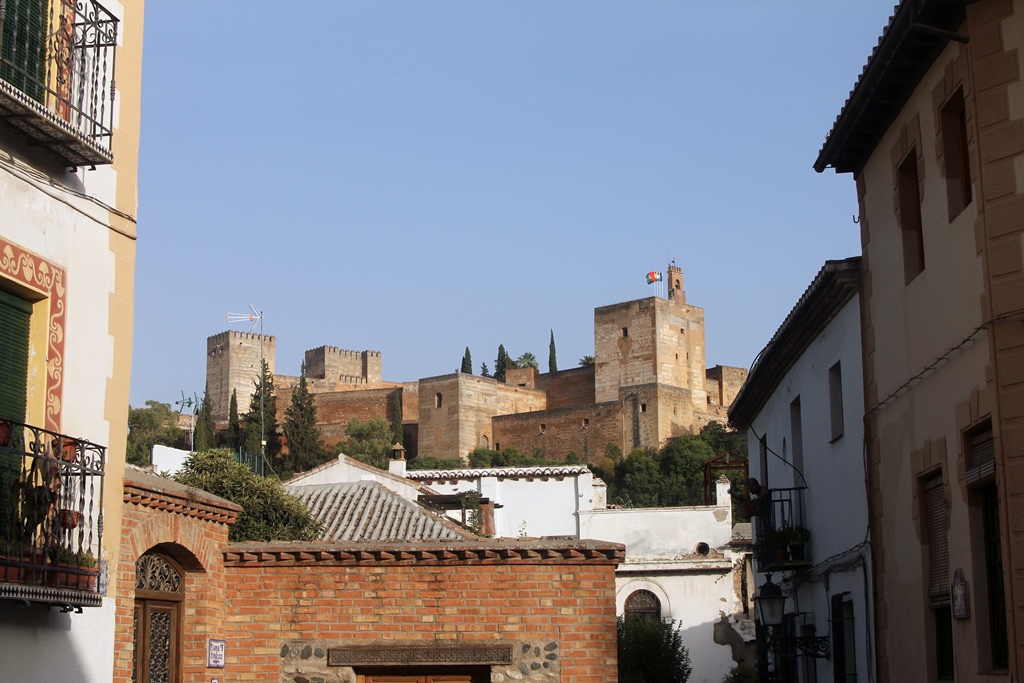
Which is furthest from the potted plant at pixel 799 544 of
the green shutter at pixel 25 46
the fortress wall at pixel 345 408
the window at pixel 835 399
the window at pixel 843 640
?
the fortress wall at pixel 345 408

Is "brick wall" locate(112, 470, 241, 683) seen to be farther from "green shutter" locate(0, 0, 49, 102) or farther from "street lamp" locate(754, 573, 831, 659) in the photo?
"street lamp" locate(754, 573, 831, 659)

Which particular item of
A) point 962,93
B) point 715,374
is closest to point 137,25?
point 962,93

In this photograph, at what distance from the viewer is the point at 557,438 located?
82812 mm

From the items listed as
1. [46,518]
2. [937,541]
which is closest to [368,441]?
[937,541]

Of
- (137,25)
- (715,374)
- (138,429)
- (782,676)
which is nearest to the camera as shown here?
(137,25)

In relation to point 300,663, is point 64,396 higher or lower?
higher

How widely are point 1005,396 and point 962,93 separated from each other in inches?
99.6

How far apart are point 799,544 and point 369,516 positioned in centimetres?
815

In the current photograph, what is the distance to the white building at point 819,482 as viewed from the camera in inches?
536

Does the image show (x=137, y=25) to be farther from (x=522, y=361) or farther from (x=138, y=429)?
(x=522, y=361)

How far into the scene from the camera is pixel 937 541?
1101 cm

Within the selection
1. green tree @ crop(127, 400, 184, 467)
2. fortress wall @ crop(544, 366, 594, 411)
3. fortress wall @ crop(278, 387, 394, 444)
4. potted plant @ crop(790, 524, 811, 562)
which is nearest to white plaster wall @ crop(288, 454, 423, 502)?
potted plant @ crop(790, 524, 811, 562)

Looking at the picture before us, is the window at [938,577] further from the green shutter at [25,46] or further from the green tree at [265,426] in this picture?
the green tree at [265,426]

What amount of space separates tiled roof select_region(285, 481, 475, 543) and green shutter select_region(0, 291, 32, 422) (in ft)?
38.5
